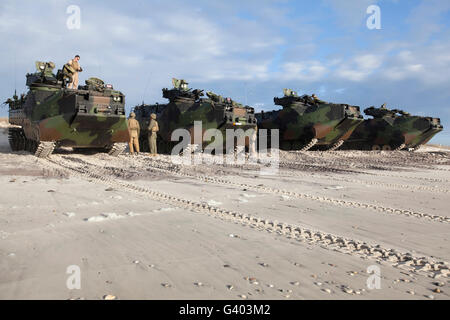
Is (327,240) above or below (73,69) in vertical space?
below

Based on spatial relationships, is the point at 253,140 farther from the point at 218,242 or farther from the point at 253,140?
the point at 218,242

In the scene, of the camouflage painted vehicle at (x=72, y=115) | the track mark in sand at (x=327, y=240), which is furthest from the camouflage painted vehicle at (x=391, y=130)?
the track mark in sand at (x=327, y=240)

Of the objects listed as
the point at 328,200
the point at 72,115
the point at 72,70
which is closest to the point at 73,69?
the point at 72,70

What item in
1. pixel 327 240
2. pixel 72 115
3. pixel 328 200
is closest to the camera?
pixel 327 240

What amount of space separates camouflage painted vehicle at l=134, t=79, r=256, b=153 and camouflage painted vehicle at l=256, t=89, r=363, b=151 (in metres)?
3.53

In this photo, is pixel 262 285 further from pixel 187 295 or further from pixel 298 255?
pixel 298 255

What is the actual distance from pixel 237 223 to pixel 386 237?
1676 mm

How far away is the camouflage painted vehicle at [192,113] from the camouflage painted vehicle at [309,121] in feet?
11.6

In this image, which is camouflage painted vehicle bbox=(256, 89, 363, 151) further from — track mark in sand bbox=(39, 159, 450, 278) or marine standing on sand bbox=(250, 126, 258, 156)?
track mark in sand bbox=(39, 159, 450, 278)

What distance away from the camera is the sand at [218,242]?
2738mm

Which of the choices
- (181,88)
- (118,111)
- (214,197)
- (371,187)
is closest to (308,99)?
(181,88)

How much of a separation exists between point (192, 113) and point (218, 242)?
42.4 feet

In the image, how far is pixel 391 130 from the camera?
Result: 25.2 m

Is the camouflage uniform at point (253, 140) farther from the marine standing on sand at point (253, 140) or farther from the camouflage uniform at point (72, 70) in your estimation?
the camouflage uniform at point (72, 70)
